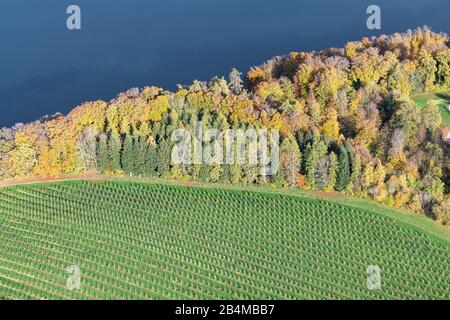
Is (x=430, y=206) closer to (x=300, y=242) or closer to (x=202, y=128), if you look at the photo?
(x=300, y=242)

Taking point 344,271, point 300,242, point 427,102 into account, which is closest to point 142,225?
point 300,242
